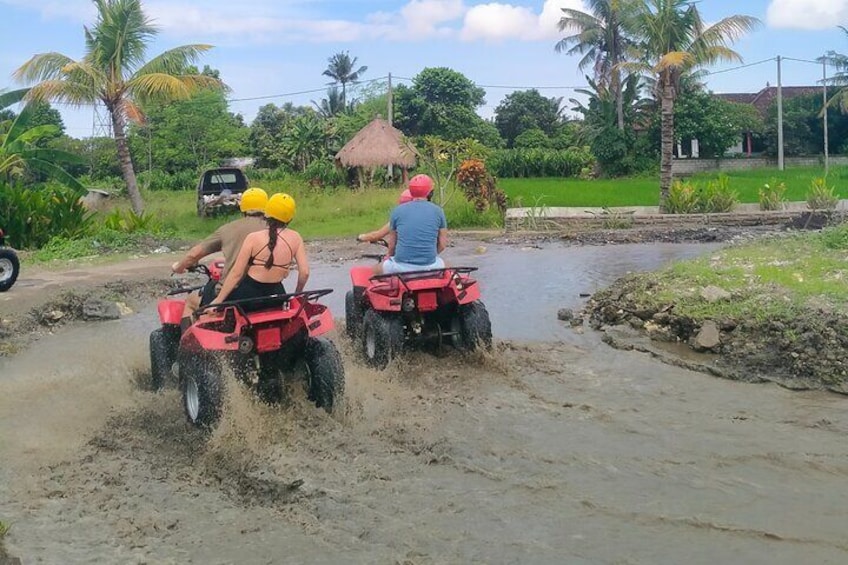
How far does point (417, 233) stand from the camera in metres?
8.25

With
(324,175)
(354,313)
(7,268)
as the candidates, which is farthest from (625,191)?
(354,313)

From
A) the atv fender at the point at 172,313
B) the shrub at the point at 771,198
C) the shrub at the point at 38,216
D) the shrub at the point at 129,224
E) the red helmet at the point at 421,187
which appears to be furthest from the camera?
the shrub at the point at 771,198

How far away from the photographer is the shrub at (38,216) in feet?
66.9

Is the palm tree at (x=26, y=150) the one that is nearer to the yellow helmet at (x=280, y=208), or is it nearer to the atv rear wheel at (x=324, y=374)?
the yellow helmet at (x=280, y=208)

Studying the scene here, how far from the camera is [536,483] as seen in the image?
17.7 ft

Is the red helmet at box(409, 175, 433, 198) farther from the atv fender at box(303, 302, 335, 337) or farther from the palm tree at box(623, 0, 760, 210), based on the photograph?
the palm tree at box(623, 0, 760, 210)

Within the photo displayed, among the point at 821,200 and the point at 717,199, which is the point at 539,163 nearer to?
the point at 717,199

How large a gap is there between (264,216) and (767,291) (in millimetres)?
5932

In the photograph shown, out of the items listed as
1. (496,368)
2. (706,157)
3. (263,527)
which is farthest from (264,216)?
(706,157)

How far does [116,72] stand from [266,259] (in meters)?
20.5

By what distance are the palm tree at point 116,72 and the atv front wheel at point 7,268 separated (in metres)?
11.2

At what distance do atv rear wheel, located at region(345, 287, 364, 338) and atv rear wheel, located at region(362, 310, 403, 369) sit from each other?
0.59 meters

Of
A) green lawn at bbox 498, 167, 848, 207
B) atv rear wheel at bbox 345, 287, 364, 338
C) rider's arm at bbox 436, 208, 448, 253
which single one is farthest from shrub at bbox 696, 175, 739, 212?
atv rear wheel at bbox 345, 287, 364, 338

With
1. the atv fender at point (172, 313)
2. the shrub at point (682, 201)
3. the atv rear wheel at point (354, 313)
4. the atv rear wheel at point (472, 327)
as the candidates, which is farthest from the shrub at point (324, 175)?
the atv fender at point (172, 313)
